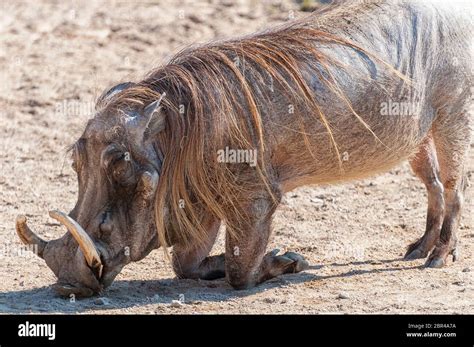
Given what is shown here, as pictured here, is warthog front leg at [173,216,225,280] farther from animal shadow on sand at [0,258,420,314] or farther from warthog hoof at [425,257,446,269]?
warthog hoof at [425,257,446,269]

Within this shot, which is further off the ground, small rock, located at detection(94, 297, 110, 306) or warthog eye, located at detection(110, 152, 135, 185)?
warthog eye, located at detection(110, 152, 135, 185)

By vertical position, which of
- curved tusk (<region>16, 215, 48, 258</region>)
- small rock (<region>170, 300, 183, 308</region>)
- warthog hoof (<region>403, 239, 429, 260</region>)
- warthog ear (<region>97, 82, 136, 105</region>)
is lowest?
small rock (<region>170, 300, 183, 308</region>)

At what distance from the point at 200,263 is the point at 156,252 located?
0.69 m

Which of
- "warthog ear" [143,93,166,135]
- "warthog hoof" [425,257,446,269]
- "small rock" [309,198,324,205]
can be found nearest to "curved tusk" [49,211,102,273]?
"warthog ear" [143,93,166,135]

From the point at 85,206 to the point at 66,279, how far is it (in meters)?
0.41

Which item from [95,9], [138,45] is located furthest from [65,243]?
[95,9]

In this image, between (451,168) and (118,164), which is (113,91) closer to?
(118,164)

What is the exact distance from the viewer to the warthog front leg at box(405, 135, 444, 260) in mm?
7816

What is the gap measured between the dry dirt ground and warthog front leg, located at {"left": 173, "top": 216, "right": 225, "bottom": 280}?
10cm

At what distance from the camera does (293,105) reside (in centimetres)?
701

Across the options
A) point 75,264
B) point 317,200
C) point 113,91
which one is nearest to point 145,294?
point 75,264

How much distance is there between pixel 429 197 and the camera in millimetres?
7961

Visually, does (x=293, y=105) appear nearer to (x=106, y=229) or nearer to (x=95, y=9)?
(x=106, y=229)

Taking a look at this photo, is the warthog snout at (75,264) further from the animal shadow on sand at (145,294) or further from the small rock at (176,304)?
the small rock at (176,304)
